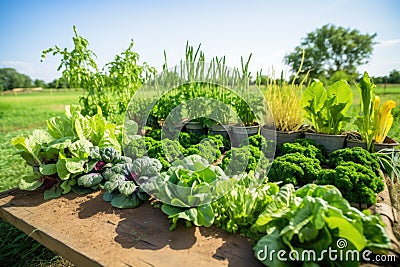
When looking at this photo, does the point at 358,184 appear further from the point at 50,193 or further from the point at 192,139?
the point at 50,193

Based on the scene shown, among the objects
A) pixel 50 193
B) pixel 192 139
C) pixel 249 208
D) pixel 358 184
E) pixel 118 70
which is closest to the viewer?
pixel 249 208

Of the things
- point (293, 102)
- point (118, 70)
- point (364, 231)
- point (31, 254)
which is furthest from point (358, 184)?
point (118, 70)

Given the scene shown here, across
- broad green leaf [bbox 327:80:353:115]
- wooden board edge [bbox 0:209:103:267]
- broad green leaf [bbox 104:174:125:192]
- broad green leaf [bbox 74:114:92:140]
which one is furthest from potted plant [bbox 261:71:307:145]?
wooden board edge [bbox 0:209:103:267]

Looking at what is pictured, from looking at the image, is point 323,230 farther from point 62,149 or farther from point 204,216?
point 62,149

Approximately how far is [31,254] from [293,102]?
2566 mm

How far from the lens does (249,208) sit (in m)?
1.19

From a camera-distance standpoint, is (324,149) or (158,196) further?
(324,149)

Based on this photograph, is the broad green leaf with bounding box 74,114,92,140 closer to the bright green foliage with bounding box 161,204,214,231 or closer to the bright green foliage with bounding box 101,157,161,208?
the bright green foliage with bounding box 101,157,161,208

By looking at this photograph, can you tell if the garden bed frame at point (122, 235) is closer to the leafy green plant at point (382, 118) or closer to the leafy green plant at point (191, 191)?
the leafy green plant at point (191, 191)

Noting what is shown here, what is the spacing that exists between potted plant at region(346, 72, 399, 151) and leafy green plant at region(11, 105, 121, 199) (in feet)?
6.61

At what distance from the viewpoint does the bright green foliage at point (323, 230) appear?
2.81 ft

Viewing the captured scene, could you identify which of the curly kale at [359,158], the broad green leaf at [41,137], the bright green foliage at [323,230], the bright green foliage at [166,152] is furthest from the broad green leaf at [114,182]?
the curly kale at [359,158]

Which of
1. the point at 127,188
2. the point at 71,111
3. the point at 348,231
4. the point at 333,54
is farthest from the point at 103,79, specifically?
the point at 333,54

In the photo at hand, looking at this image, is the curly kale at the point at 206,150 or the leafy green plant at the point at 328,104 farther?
the leafy green plant at the point at 328,104
